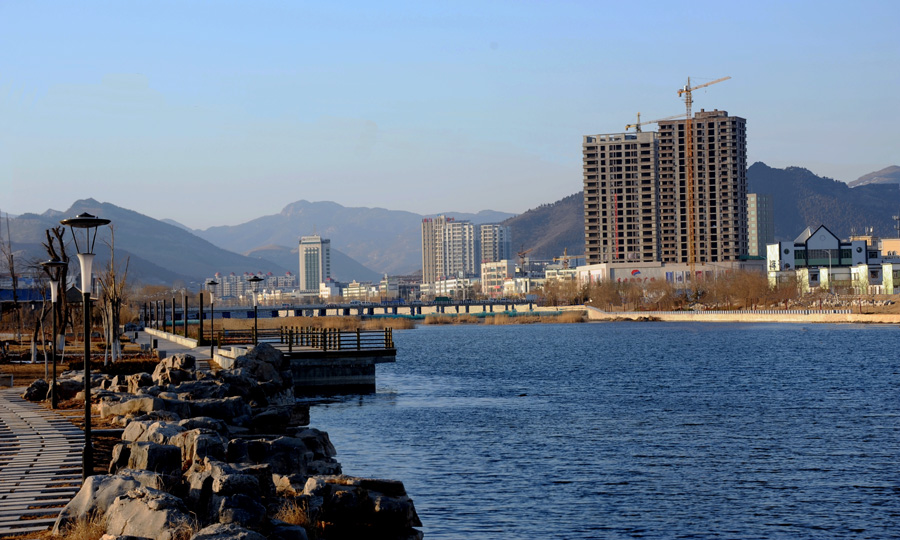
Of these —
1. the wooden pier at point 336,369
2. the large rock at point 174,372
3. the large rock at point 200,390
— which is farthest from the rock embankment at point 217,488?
the wooden pier at point 336,369

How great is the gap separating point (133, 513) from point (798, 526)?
14086mm

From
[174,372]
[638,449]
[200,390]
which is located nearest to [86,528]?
[200,390]

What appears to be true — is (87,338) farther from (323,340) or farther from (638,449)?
(323,340)

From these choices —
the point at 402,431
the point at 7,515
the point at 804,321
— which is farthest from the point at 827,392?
the point at 804,321

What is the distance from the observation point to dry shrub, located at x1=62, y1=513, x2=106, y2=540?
43.1 feet

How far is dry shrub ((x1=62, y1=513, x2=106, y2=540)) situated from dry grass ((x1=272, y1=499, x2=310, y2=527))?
9.96 feet

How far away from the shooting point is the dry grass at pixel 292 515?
15969mm

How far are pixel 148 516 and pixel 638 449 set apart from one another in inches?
804

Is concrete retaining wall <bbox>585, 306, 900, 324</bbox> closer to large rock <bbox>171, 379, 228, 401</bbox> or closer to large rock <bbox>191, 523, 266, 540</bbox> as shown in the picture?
large rock <bbox>171, 379, 228, 401</bbox>

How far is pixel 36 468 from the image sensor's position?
17953 millimetres

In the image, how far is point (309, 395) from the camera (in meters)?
49.3

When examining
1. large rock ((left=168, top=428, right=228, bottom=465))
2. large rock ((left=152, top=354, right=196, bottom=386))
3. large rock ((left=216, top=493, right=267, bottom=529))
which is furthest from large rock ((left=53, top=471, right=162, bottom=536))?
large rock ((left=152, top=354, right=196, bottom=386))

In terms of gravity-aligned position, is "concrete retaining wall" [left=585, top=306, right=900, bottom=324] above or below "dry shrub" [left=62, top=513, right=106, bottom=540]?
below

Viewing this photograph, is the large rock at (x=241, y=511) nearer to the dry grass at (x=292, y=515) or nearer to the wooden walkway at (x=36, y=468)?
the dry grass at (x=292, y=515)
